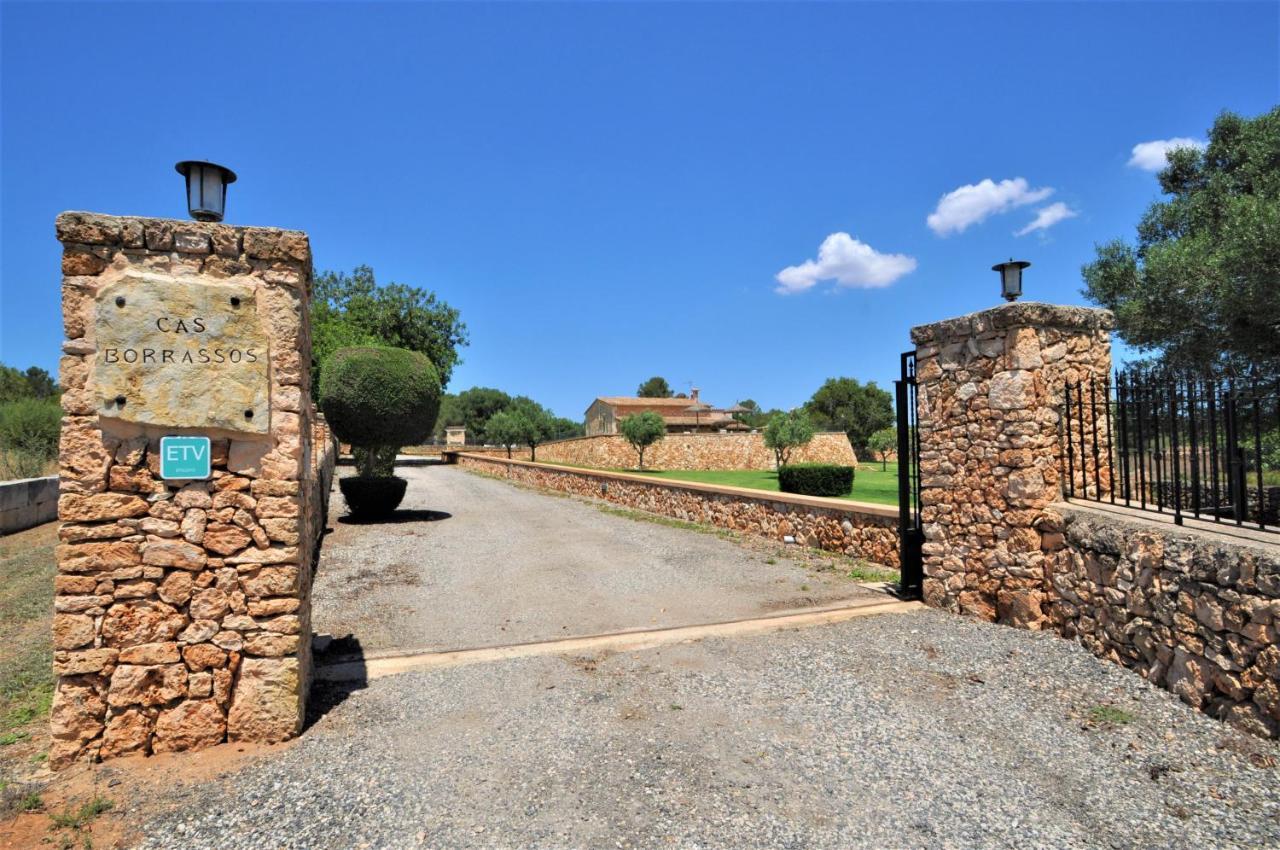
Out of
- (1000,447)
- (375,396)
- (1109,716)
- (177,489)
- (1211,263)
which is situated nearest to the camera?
(177,489)

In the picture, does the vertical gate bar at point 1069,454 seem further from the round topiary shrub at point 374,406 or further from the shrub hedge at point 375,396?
the round topiary shrub at point 374,406

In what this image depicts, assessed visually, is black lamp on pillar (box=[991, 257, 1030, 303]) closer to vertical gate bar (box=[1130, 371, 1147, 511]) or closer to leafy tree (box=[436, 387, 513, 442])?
vertical gate bar (box=[1130, 371, 1147, 511])

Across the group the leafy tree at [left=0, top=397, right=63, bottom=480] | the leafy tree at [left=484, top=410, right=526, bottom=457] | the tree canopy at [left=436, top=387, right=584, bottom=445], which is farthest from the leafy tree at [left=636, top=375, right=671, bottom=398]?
the leafy tree at [left=0, top=397, right=63, bottom=480]

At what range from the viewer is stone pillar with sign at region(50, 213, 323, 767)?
11.8 ft

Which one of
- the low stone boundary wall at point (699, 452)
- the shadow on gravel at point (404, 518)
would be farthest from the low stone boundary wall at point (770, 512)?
the low stone boundary wall at point (699, 452)

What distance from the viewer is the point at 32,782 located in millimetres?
3379

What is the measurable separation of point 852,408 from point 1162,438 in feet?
207

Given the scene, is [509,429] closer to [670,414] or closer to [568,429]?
[670,414]

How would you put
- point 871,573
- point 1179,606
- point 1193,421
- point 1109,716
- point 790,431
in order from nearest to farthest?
1. point 1109,716
2. point 1179,606
3. point 1193,421
4. point 871,573
5. point 790,431

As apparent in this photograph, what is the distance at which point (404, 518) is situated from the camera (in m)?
13.9

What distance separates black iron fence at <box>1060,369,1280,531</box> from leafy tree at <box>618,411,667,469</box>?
30.2 metres

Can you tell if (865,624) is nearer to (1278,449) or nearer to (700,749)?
(700,749)

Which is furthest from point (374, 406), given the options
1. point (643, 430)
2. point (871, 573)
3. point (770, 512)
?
point (643, 430)

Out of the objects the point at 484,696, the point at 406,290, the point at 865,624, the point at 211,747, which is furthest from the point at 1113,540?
the point at 406,290
